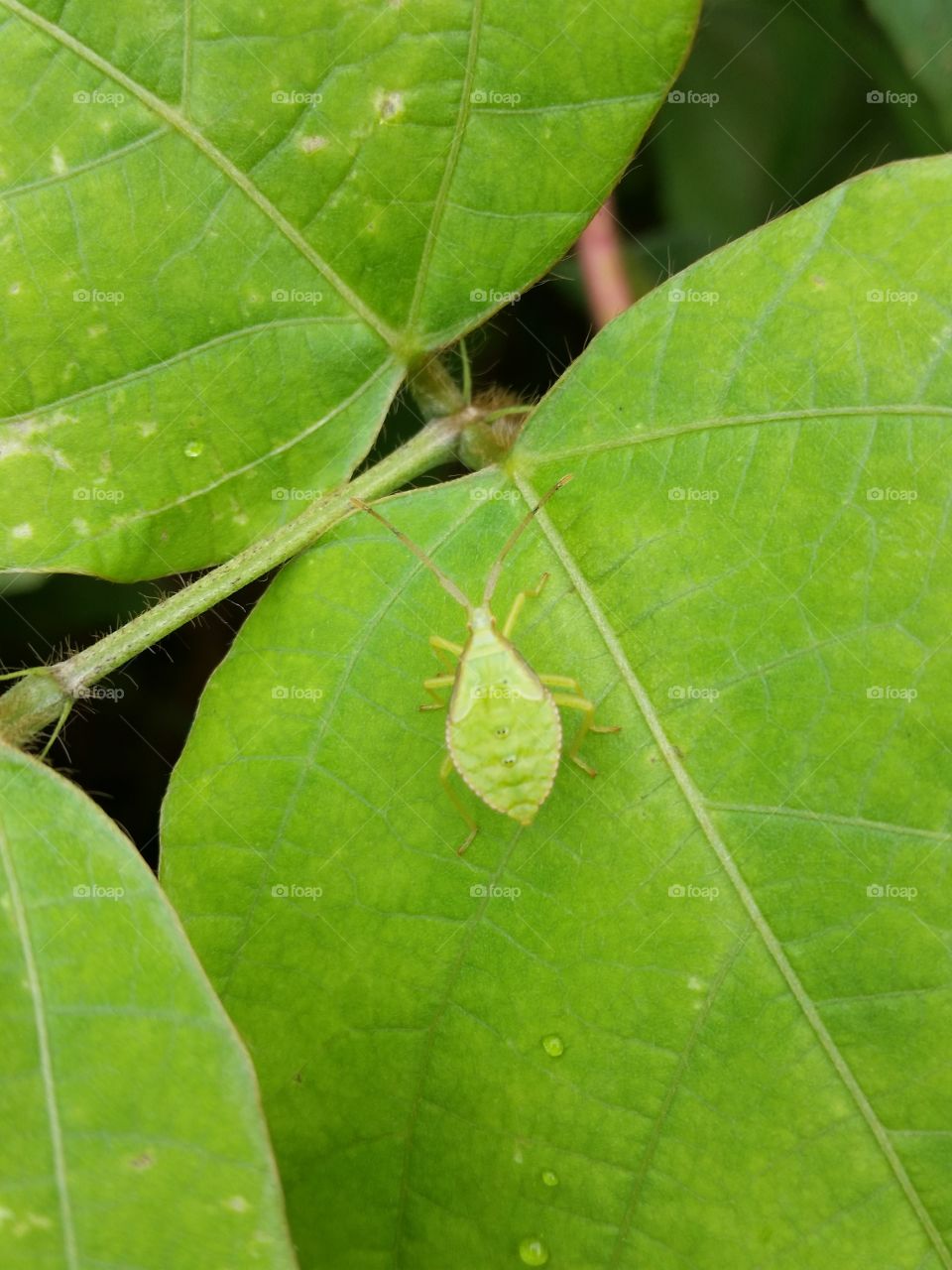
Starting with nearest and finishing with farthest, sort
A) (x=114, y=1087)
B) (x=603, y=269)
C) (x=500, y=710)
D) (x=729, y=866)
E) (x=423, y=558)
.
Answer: (x=114, y=1087) < (x=729, y=866) < (x=423, y=558) < (x=500, y=710) < (x=603, y=269)

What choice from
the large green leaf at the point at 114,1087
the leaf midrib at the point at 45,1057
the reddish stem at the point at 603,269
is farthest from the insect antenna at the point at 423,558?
the reddish stem at the point at 603,269

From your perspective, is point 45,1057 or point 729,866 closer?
point 45,1057

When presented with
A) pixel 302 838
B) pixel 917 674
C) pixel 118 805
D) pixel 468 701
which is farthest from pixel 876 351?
pixel 118 805

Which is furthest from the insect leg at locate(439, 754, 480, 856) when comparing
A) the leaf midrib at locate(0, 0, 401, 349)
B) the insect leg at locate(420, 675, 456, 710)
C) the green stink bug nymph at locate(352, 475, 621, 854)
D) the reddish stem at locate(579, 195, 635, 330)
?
the reddish stem at locate(579, 195, 635, 330)

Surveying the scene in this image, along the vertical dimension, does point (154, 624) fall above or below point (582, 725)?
above

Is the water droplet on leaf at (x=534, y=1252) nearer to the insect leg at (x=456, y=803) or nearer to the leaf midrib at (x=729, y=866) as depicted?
the leaf midrib at (x=729, y=866)

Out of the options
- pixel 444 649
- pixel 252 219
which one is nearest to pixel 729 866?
pixel 444 649

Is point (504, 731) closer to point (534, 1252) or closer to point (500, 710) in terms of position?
point (500, 710)
